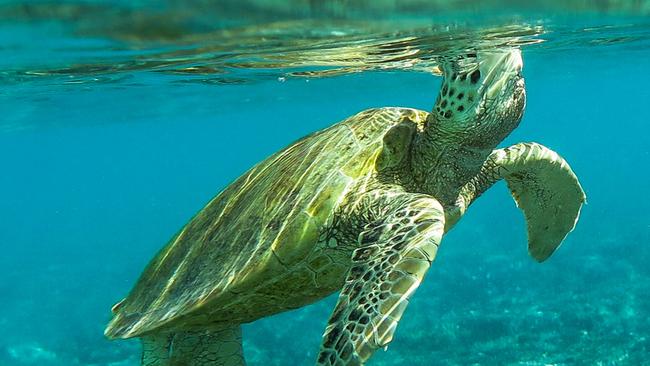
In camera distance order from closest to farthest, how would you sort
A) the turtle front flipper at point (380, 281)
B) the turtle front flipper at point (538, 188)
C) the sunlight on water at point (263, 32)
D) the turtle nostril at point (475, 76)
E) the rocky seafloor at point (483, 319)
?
the turtle front flipper at point (380, 281)
the turtle nostril at point (475, 76)
the turtle front flipper at point (538, 188)
the sunlight on water at point (263, 32)
the rocky seafloor at point (483, 319)

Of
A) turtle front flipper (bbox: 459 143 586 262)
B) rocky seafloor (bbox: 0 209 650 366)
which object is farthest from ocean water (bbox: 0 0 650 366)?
turtle front flipper (bbox: 459 143 586 262)

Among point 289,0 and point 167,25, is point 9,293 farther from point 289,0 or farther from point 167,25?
point 289,0

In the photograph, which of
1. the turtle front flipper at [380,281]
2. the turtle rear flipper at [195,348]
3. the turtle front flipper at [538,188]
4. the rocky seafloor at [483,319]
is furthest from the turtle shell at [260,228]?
the rocky seafloor at [483,319]

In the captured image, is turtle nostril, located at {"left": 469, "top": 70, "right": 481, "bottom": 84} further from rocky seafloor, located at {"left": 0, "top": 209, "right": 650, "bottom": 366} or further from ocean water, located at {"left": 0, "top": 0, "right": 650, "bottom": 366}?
rocky seafloor, located at {"left": 0, "top": 209, "right": 650, "bottom": 366}

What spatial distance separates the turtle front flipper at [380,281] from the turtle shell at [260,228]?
60cm

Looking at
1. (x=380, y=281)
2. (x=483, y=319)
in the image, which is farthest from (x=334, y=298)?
(x=380, y=281)

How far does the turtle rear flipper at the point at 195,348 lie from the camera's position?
4.99 m

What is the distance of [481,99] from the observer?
4.25 m

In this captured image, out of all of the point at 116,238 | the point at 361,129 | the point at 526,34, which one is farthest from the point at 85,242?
the point at 361,129

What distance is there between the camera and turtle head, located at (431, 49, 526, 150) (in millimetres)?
4230

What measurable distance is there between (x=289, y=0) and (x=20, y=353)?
9442mm

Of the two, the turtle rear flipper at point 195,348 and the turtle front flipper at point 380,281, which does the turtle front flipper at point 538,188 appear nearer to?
the turtle front flipper at point 380,281

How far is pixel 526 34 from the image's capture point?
394 inches

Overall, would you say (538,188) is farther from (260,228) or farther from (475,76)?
(260,228)
